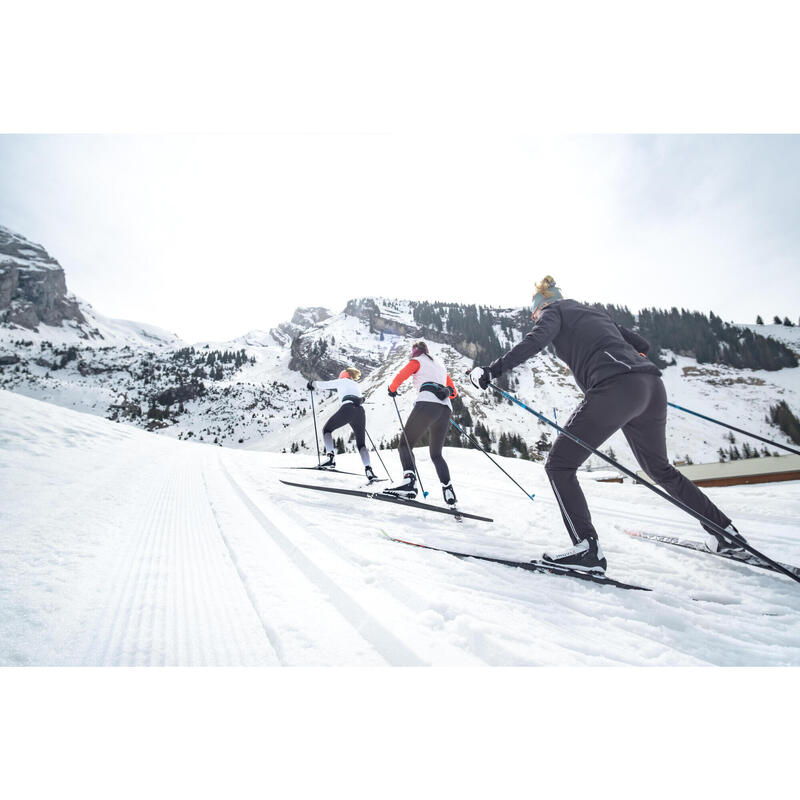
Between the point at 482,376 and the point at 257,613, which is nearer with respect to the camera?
the point at 257,613

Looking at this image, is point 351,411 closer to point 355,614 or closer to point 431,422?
point 431,422

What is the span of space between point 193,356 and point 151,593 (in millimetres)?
102403

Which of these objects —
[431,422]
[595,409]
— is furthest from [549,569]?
[431,422]

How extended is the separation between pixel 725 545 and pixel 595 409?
1442 mm

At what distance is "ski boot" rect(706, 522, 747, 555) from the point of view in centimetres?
238

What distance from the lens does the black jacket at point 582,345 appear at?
2277 millimetres

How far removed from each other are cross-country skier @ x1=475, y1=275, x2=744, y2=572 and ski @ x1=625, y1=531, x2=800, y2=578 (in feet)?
0.19

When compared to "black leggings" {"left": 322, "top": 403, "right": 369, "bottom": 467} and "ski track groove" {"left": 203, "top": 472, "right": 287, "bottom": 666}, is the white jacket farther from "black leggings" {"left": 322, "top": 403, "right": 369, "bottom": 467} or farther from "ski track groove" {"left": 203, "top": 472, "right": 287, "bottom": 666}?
"ski track groove" {"left": 203, "top": 472, "right": 287, "bottom": 666}

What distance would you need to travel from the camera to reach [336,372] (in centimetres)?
6525

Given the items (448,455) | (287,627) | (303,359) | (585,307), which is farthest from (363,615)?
(303,359)

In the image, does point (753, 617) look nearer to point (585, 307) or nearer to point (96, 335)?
point (585, 307)

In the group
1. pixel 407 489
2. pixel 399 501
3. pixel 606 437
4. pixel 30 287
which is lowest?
pixel 399 501

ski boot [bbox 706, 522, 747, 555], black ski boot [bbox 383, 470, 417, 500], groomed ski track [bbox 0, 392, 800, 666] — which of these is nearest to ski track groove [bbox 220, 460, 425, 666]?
groomed ski track [bbox 0, 392, 800, 666]

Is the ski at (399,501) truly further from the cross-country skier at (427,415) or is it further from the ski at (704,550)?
the ski at (704,550)
